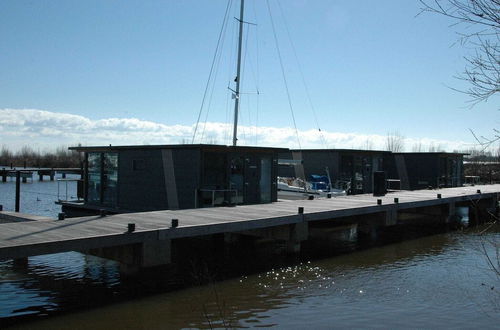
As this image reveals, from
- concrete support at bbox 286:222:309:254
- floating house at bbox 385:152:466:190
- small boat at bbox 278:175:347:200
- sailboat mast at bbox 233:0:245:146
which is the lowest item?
concrete support at bbox 286:222:309:254

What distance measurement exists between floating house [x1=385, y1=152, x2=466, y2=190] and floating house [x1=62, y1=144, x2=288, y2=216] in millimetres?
14590

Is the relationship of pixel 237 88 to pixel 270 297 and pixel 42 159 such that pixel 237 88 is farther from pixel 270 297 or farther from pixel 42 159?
pixel 42 159

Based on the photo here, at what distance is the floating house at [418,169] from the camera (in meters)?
31.2

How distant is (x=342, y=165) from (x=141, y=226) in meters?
17.2

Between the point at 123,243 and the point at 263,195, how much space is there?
9.59m

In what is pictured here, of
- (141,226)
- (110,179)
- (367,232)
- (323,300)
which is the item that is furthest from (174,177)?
(323,300)

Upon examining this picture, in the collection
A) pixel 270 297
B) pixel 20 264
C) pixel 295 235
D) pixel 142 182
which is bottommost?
pixel 270 297

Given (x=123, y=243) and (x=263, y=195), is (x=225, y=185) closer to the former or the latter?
(x=263, y=195)

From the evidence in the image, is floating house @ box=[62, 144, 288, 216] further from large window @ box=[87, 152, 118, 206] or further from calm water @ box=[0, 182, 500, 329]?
calm water @ box=[0, 182, 500, 329]

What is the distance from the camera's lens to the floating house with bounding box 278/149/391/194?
26641 millimetres

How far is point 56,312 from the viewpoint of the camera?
9.08 metres

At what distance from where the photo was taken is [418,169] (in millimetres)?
31641

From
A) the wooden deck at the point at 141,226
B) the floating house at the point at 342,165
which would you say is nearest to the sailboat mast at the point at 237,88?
the floating house at the point at 342,165

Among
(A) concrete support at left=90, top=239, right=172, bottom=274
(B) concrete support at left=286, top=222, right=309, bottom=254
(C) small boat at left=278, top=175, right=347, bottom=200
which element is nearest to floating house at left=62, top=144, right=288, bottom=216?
(B) concrete support at left=286, top=222, right=309, bottom=254
